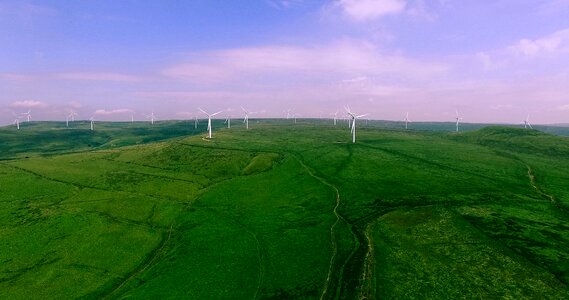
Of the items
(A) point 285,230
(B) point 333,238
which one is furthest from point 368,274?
(A) point 285,230

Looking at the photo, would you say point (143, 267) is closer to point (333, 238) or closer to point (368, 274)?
point (333, 238)

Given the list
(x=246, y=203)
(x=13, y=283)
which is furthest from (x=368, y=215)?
(x=13, y=283)

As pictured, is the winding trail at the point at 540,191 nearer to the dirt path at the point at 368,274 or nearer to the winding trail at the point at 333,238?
the dirt path at the point at 368,274

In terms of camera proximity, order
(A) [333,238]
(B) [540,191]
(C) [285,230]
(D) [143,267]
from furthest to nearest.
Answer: (B) [540,191], (C) [285,230], (A) [333,238], (D) [143,267]

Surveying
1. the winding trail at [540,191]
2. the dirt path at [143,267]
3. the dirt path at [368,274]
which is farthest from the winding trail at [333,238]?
the winding trail at [540,191]

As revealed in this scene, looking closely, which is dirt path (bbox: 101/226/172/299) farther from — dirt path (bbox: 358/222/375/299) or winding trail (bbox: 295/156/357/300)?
dirt path (bbox: 358/222/375/299)

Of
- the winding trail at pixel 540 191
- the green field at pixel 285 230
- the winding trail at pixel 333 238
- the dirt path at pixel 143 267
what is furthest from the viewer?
the winding trail at pixel 540 191

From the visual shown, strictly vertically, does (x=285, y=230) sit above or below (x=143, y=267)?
above

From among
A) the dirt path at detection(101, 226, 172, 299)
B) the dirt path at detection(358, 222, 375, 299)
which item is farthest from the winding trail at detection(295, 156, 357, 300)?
the dirt path at detection(101, 226, 172, 299)

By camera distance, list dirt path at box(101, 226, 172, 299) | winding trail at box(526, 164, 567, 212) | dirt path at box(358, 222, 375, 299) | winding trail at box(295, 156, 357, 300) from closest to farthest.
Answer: dirt path at box(358, 222, 375, 299) < winding trail at box(295, 156, 357, 300) < dirt path at box(101, 226, 172, 299) < winding trail at box(526, 164, 567, 212)
